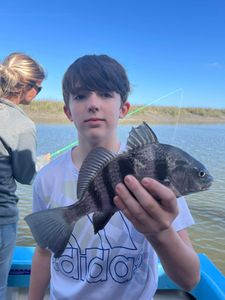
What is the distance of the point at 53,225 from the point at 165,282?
2.01 metres

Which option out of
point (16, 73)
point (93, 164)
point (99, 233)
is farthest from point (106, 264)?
point (16, 73)

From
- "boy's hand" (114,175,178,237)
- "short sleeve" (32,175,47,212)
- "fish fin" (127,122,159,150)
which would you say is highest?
"fish fin" (127,122,159,150)

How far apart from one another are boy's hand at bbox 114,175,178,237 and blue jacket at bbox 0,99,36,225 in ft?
5.66

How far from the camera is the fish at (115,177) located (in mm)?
1328

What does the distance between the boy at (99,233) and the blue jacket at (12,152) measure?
896mm

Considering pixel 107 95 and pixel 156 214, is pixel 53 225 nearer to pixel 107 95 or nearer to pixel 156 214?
pixel 156 214

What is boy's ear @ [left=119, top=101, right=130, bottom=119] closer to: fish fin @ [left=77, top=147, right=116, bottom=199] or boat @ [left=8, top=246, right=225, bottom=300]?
fish fin @ [left=77, top=147, right=116, bottom=199]

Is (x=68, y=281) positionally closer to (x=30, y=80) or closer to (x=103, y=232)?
(x=103, y=232)

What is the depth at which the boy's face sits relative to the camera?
5.95ft

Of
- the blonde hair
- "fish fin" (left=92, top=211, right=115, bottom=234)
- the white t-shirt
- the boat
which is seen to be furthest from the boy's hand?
the blonde hair

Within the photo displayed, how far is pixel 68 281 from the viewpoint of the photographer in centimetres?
183

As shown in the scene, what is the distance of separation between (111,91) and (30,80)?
147cm

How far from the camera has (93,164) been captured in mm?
1476

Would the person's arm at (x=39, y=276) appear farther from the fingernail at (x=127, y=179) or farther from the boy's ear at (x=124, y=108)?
the fingernail at (x=127, y=179)
